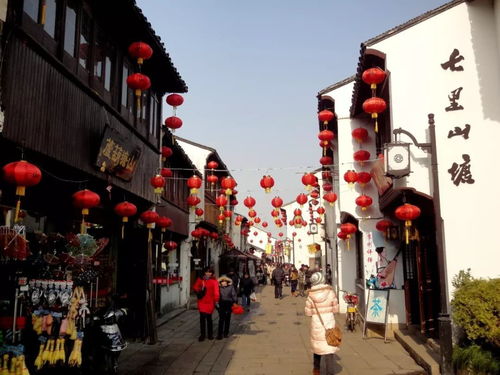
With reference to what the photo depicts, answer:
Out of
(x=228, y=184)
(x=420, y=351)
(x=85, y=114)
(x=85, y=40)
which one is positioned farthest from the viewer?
(x=228, y=184)

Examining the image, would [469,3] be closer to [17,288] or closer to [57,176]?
[57,176]

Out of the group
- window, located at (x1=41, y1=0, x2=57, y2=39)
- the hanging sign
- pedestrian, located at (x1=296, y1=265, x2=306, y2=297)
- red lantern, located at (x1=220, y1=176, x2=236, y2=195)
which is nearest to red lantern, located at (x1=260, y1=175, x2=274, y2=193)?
red lantern, located at (x1=220, y1=176, x2=236, y2=195)

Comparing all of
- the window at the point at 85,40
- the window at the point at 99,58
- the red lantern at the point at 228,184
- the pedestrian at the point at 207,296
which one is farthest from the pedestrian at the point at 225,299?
the window at the point at 85,40

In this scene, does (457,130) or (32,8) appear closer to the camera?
(32,8)

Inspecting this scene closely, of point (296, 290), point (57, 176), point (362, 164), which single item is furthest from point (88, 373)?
point (296, 290)

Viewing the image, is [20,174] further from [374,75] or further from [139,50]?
[374,75]

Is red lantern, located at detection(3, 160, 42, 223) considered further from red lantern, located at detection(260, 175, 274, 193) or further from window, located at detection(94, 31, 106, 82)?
red lantern, located at detection(260, 175, 274, 193)

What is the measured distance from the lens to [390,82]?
10.8 m

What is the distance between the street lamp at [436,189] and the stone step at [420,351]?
0.44 m

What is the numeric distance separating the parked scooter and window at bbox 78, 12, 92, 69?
15.7ft

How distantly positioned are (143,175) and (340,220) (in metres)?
9.08

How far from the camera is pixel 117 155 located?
33.3 ft

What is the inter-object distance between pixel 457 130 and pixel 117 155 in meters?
7.24

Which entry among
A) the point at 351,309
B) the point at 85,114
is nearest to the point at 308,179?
the point at 351,309
